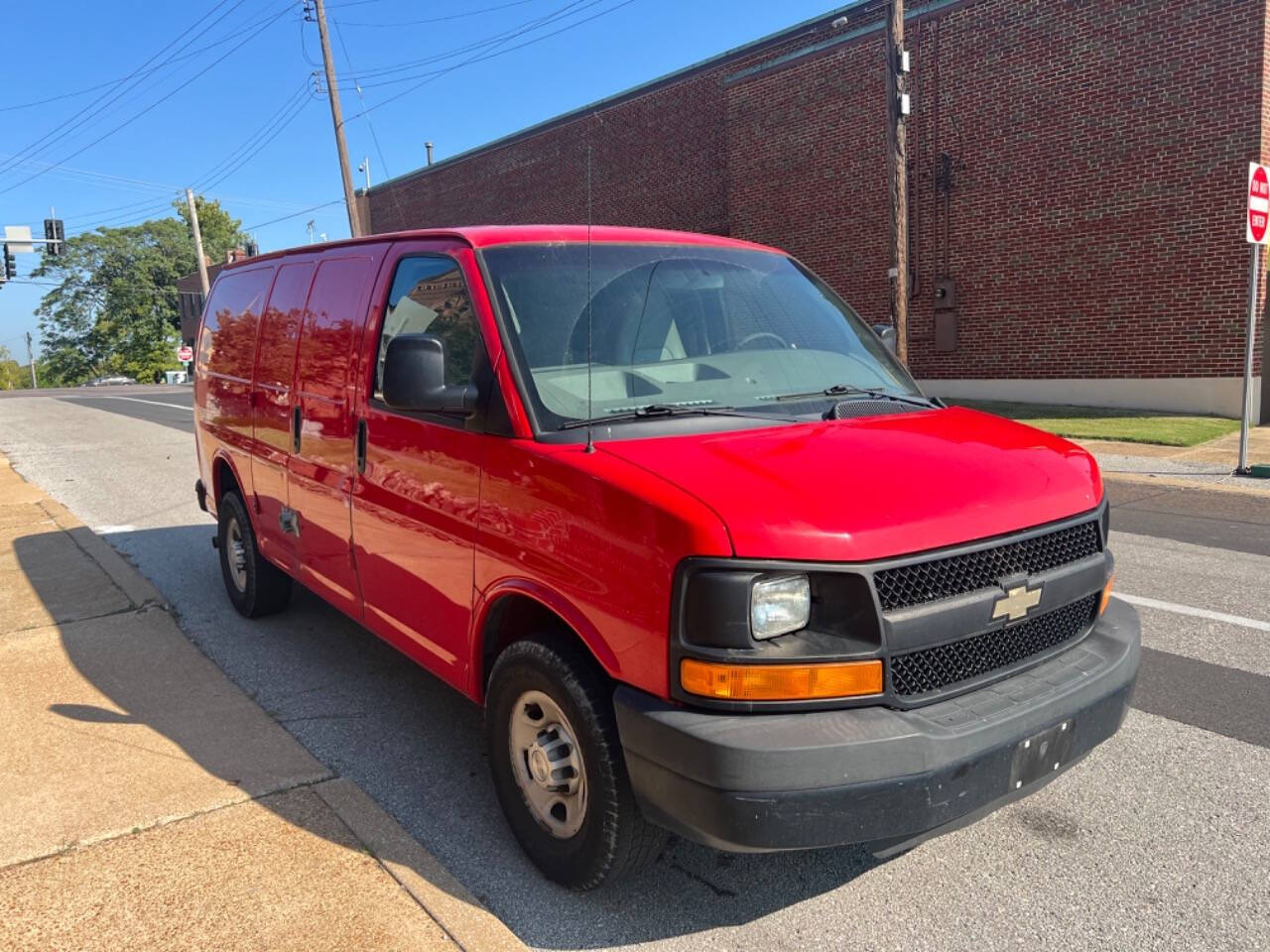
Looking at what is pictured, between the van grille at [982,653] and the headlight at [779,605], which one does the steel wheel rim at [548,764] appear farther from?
the van grille at [982,653]

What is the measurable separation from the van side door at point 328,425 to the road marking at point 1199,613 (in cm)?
416

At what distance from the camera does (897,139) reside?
44.3ft

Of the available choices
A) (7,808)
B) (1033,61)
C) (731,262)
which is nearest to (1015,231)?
(1033,61)

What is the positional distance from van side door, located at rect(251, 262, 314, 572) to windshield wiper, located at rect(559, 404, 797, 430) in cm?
221

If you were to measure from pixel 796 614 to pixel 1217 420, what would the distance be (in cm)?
1470

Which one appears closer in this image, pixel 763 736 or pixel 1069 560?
pixel 763 736

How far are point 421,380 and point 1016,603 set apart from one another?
1.89 m

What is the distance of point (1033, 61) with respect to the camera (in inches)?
643

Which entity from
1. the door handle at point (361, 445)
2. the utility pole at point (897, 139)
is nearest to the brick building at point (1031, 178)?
the utility pole at point (897, 139)

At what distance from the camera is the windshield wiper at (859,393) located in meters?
3.38

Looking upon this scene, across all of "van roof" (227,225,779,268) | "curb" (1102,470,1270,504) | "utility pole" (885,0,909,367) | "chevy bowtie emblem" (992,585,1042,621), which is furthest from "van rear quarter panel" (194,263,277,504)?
"utility pole" (885,0,909,367)

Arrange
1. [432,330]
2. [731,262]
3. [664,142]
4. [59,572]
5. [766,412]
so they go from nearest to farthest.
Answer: [766,412], [432,330], [731,262], [59,572], [664,142]

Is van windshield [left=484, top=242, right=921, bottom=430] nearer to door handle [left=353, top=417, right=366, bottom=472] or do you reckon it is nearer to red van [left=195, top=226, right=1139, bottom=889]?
red van [left=195, top=226, right=1139, bottom=889]

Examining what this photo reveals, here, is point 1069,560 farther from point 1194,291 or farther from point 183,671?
point 1194,291
